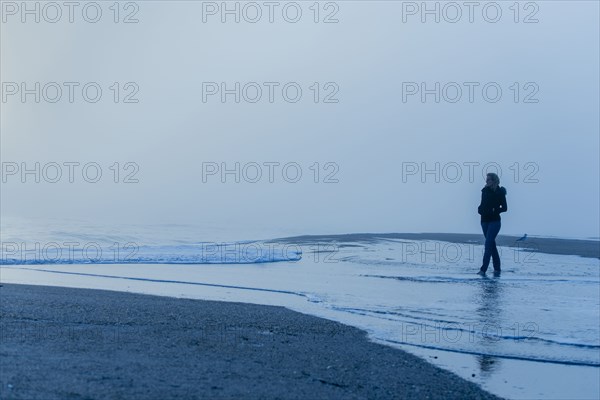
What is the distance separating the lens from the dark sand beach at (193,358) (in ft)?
16.0

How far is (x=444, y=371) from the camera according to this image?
635 cm

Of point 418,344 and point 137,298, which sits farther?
point 137,298

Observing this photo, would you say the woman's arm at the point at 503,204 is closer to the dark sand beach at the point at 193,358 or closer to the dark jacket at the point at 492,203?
the dark jacket at the point at 492,203

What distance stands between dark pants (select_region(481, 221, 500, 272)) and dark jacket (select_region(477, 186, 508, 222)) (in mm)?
141

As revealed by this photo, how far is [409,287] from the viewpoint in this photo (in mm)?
12406

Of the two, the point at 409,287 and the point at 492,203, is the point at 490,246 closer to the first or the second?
the point at 492,203

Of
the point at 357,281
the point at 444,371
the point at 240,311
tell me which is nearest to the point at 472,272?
the point at 357,281

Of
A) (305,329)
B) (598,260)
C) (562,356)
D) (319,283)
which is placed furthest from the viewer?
(598,260)

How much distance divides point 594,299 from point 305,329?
5397mm

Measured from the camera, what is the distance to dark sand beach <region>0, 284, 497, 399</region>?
489 cm

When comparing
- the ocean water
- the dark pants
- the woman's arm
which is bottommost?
the ocean water

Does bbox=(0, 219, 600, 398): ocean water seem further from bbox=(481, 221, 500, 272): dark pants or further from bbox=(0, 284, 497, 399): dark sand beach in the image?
bbox=(0, 284, 497, 399): dark sand beach

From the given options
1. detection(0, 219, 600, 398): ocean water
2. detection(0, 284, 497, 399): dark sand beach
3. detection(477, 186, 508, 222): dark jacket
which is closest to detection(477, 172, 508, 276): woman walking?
detection(477, 186, 508, 222): dark jacket

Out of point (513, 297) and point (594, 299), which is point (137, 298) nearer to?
point (513, 297)
